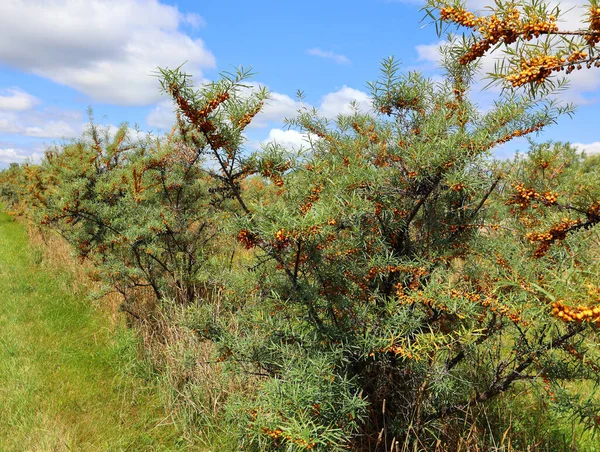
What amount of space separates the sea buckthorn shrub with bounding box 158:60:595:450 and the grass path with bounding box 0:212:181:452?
148cm

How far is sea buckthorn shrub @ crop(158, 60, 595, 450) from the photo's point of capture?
6.98 ft

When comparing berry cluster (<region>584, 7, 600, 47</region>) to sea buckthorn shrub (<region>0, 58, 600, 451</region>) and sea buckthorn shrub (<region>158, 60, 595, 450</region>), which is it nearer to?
sea buckthorn shrub (<region>0, 58, 600, 451</region>)

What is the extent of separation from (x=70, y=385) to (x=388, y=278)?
141 inches

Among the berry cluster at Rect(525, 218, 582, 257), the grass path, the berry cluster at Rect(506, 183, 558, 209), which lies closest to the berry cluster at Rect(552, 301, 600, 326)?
the berry cluster at Rect(525, 218, 582, 257)

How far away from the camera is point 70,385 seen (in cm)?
428

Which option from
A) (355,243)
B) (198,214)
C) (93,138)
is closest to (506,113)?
(355,243)

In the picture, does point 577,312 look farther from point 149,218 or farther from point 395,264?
point 149,218

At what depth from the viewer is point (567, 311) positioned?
1145 mm

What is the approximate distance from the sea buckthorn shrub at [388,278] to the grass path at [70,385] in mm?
1477

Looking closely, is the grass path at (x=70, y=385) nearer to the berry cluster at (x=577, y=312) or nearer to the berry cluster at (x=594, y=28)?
the berry cluster at (x=577, y=312)

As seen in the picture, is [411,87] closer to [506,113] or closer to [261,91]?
[506,113]

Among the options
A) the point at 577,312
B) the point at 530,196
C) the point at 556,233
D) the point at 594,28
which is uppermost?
the point at 594,28

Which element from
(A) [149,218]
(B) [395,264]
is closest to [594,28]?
(B) [395,264]

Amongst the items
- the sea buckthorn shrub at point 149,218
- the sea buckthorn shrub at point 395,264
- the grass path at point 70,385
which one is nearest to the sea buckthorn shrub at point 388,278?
the sea buckthorn shrub at point 395,264
